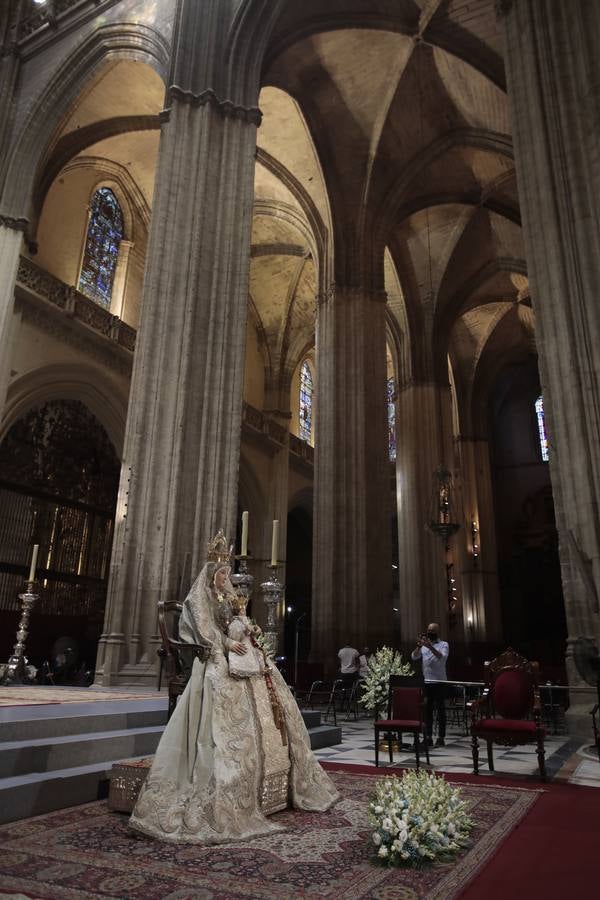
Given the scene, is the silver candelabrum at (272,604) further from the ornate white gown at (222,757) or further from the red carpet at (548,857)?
the red carpet at (548,857)

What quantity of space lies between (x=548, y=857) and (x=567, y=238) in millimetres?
6983

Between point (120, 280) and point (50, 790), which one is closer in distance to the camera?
point (50, 790)

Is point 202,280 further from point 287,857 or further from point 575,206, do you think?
point 287,857

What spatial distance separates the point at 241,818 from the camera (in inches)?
122

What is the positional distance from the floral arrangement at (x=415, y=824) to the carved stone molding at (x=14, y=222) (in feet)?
42.7

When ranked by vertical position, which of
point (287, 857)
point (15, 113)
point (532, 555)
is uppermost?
point (15, 113)

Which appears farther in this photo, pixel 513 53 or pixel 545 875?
pixel 513 53

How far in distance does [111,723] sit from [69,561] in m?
11.4

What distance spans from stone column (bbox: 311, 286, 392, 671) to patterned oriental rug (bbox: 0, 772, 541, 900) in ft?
32.6

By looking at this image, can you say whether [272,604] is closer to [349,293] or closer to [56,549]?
[56,549]

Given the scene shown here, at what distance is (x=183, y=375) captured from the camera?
888 cm

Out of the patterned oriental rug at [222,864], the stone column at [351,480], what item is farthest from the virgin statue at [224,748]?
the stone column at [351,480]

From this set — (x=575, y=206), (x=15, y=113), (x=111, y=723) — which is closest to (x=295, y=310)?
(x=15, y=113)

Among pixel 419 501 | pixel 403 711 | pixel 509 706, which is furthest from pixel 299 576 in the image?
pixel 509 706
